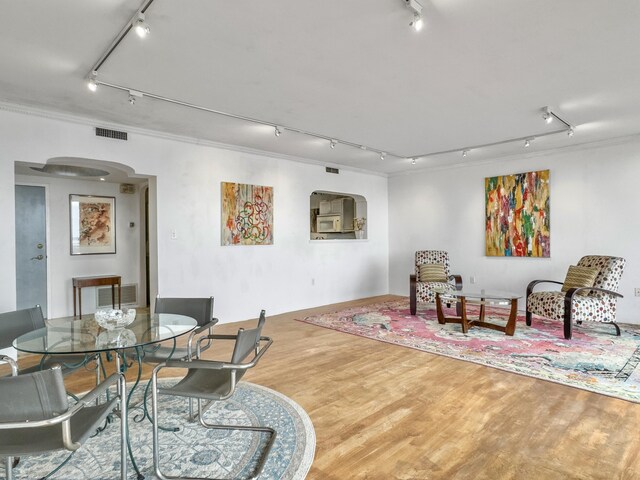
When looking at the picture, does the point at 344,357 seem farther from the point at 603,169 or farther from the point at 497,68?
the point at 603,169

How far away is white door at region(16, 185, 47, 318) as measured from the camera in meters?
5.76

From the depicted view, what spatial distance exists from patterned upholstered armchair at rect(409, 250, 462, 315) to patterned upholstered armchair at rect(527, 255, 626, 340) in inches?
47.4

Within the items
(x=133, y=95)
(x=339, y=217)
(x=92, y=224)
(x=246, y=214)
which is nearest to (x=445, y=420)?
(x=133, y=95)

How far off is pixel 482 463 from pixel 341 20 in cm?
270

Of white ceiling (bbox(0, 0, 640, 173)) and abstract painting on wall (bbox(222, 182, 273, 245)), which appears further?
abstract painting on wall (bbox(222, 182, 273, 245))

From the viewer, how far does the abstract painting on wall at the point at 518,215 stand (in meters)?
6.00

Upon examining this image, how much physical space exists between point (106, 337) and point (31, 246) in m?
4.87

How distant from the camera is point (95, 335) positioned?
229cm

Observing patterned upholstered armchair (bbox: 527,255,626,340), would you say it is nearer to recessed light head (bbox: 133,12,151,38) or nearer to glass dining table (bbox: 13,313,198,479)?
glass dining table (bbox: 13,313,198,479)

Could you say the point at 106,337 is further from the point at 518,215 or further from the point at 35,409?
the point at 518,215

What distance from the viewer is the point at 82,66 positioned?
303 cm

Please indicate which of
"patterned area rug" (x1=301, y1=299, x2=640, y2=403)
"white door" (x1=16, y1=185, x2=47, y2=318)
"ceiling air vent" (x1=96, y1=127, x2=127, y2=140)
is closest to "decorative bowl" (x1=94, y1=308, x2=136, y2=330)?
"ceiling air vent" (x1=96, y1=127, x2=127, y2=140)

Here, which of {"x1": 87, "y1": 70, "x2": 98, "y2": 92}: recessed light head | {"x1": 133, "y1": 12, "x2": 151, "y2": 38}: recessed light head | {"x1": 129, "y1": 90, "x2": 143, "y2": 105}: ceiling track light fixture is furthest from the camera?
{"x1": 129, "y1": 90, "x2": 143, "y2": 105}: ceiling track light fixture

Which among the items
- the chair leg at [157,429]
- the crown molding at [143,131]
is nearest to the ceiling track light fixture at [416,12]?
the chair leg at [157,429]
